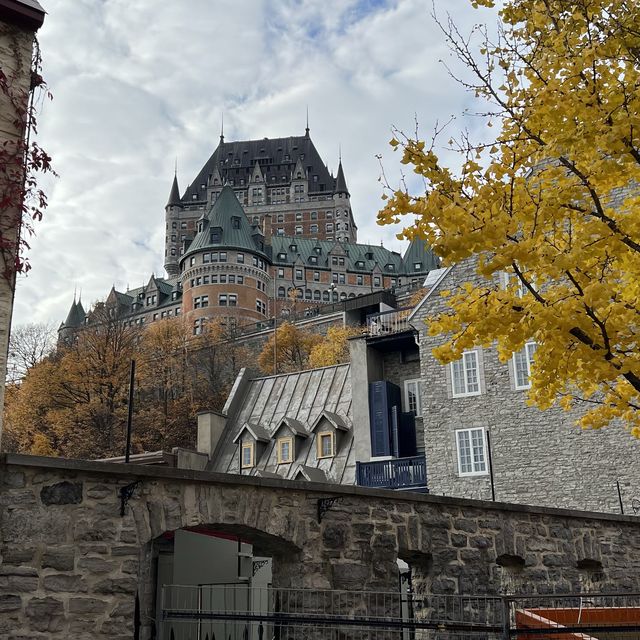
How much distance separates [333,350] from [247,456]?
1171 inches

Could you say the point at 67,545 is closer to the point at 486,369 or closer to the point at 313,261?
the point at 486,369

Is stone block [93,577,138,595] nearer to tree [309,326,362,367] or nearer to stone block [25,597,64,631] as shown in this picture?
stone block [25,597,64,631]

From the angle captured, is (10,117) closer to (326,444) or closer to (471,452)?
(471,452)

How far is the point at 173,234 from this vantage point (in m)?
134

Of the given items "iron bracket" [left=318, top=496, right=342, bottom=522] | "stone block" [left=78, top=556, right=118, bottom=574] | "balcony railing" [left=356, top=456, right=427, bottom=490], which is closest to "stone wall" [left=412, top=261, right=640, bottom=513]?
"balcony railing" [left=356, top=456, right=427, bottom=490]

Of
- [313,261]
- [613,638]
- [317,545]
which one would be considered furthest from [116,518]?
[313,261]

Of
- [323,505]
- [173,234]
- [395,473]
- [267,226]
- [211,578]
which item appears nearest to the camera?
[323,505]

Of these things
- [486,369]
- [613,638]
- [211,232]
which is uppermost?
[211,232]

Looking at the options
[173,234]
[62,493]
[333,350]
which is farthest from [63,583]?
[173,234]

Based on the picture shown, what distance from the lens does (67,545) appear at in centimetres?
680

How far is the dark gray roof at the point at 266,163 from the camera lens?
449 ft

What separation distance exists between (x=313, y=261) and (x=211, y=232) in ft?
57.1

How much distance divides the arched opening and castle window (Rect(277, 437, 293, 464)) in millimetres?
19646

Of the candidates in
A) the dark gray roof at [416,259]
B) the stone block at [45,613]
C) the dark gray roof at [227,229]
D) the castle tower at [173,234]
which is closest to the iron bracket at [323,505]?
the stone block at [45,613]
